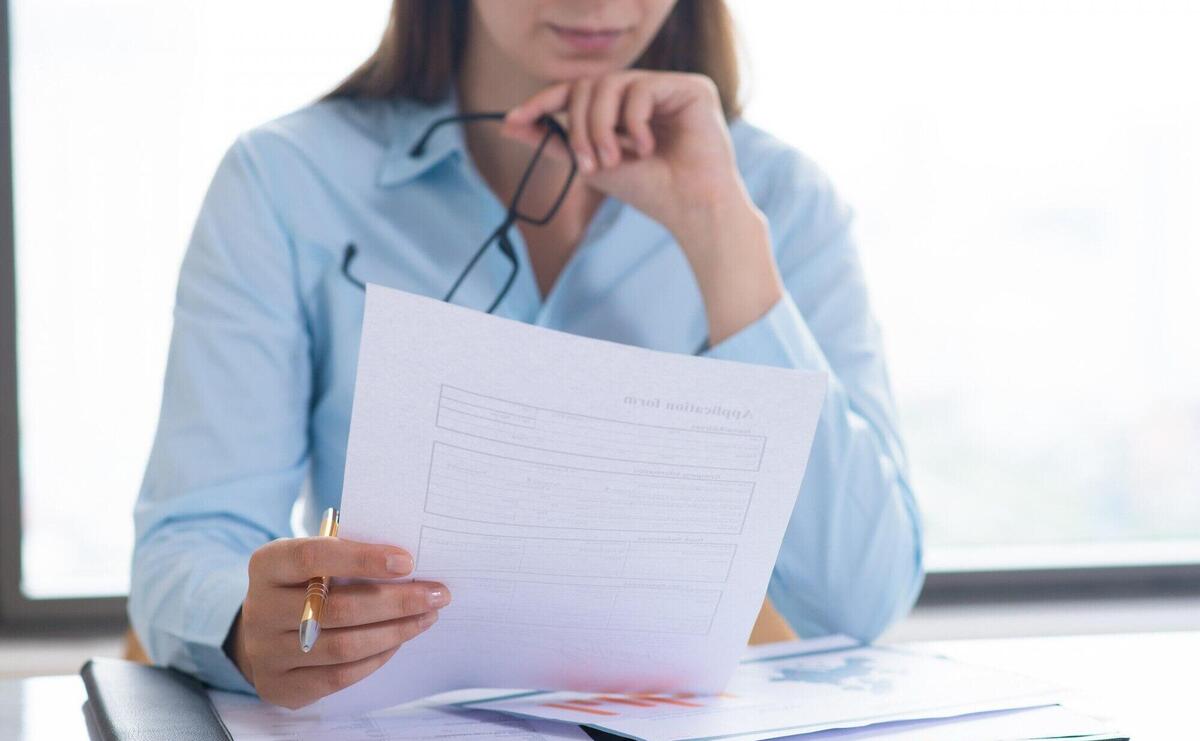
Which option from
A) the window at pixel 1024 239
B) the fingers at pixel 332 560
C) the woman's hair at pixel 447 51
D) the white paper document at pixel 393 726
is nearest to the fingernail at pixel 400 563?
the fingers at pixel 332 560

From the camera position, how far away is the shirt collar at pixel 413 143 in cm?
109

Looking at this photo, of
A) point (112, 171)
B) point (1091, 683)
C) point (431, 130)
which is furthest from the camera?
point (112, 171)

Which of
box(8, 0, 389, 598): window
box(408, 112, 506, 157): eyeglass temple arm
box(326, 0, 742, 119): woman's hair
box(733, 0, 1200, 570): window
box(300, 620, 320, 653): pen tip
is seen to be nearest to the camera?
box(300, 620, 320, 653): pen tip

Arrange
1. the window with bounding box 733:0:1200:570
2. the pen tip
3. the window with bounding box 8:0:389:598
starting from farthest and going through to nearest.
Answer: the window with bounding box 733:0:1200:570
the window with bounding box 8:0:389:598
the pen tip

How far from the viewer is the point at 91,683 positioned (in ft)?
2.39

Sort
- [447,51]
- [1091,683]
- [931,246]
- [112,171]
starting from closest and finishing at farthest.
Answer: [1091,683], [447,51], [112,171], [931,246]

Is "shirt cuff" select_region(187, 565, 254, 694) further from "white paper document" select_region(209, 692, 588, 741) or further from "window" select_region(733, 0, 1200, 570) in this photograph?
"window" select_region(733, 0, 1200, 570)

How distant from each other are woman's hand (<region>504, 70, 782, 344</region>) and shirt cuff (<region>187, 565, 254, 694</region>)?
0.41m

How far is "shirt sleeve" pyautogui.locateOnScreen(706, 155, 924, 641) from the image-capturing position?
3.02 ft

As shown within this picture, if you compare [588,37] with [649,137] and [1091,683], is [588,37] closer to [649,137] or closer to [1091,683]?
[649,137]

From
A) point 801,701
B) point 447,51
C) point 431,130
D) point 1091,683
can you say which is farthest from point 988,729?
point 447,51

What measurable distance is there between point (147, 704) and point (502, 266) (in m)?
0.52

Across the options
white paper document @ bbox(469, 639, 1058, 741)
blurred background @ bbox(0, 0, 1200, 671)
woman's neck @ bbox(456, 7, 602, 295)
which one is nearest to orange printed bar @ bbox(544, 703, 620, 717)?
white paper document @ bbox(469, 639, 1058, 741)

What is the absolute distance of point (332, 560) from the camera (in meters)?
0.59
